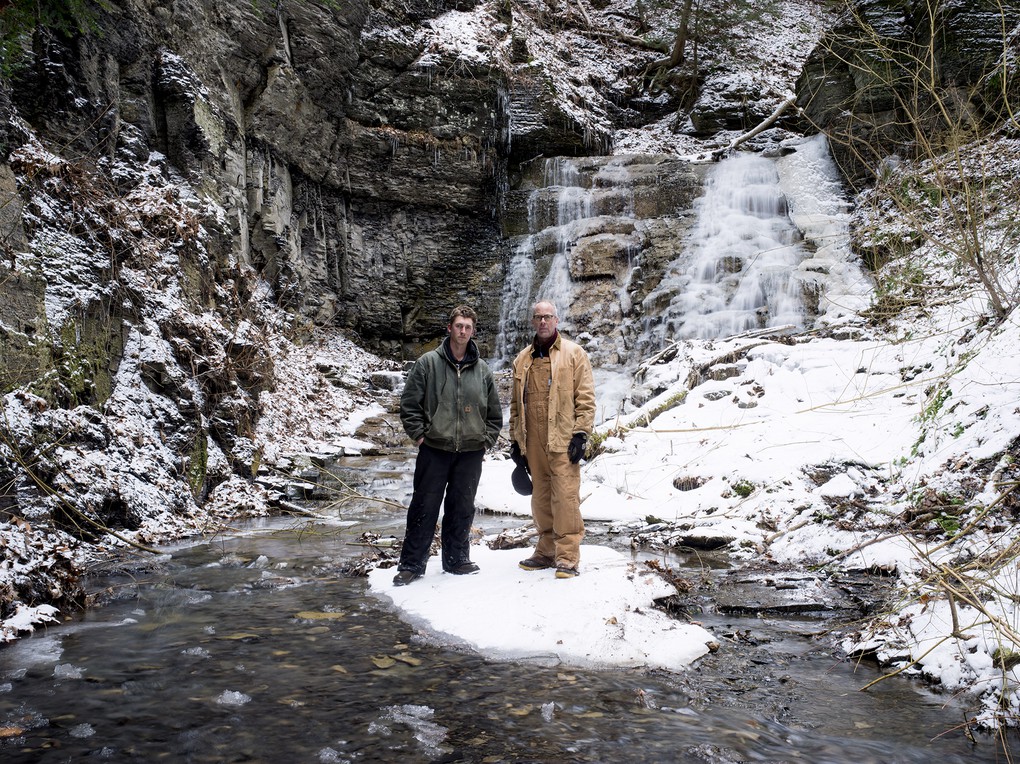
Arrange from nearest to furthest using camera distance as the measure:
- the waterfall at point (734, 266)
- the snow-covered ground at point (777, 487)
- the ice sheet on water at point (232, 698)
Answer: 1. the ice sheet on water at point (232, 698)
2. the snow-covered ground at point (777, 487)
3. the waterfall at point (734, 266)

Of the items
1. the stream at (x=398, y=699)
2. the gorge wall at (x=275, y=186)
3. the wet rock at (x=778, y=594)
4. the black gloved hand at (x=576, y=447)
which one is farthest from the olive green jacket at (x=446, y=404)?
the gorge wall at (x=275, y=186)

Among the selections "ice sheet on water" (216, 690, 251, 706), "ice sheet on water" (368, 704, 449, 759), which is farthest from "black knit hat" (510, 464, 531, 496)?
"ice sheet on water" (216, 690, 251, 706)

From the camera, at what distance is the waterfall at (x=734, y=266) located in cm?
1299

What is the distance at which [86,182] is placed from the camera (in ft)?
24.9

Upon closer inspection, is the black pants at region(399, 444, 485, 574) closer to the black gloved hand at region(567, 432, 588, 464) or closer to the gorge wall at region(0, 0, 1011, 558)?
the black gloved hand at region(567, 432, 588, 464)

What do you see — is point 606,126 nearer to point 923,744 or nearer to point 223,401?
point 223,401

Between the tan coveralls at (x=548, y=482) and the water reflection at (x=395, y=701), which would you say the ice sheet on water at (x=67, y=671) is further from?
the tan coveralls at (x=548, y=482)

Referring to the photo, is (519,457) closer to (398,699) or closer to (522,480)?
(522,480)

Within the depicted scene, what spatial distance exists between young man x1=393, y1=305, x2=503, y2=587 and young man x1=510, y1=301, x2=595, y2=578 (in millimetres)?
Result: 296

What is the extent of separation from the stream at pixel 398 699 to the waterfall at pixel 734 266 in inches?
384

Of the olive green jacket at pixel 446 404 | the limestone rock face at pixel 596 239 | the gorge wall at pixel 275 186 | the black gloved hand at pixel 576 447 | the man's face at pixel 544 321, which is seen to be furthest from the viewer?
the limestone rock face at pixel 596 239

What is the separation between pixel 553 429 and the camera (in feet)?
14.4

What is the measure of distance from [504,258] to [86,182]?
11405 millimetres

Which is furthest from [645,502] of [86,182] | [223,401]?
[86,182]
